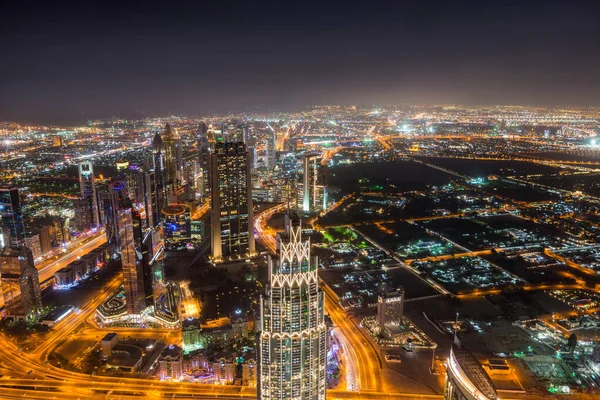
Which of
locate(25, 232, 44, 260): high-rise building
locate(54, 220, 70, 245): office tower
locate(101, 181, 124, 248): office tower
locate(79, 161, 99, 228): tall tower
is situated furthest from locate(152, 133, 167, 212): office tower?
locate(25, 232, 44, 260): high-rise building

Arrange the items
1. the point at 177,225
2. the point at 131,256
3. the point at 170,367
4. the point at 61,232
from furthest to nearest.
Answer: the point at 177,225, the point at 61,232, the point at 131,256, the point at 170,367

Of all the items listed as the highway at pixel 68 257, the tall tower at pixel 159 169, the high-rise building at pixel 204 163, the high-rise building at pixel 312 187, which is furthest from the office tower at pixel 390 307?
the high-rise building at pixel 204 163

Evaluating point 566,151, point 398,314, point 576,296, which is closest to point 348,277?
point 398,314

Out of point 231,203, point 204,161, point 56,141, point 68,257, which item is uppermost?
point 56,141

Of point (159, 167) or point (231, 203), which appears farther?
point (159, 167)

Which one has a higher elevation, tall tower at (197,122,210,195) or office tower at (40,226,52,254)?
tall tower at (197,122,210,195)

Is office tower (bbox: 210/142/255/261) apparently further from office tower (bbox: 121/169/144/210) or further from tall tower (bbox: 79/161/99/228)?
tall tower (bbox: 79/161/99/228)

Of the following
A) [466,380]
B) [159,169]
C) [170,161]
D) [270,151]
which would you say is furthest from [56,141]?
[466,380]

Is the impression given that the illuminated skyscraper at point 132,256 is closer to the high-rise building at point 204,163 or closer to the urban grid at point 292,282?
the urban grid at point 292,282

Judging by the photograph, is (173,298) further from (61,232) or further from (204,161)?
(204,161)
